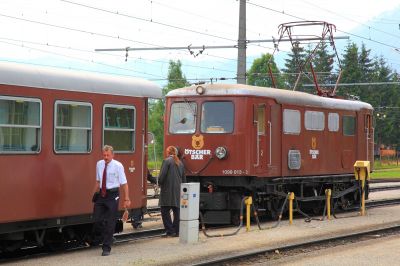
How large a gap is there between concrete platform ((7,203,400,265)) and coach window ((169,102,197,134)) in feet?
8.01

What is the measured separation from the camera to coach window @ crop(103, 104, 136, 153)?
12491 mm

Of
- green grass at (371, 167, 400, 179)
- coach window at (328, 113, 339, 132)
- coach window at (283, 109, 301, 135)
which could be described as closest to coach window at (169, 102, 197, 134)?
coach window at (283, 109, 301, 135)

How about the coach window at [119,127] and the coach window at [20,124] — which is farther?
the coach window at [119,127]

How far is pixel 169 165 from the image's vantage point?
14.1 metres

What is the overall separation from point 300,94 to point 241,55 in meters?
7.80

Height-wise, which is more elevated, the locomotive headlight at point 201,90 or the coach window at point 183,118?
the locomotive headlight at point 201,90

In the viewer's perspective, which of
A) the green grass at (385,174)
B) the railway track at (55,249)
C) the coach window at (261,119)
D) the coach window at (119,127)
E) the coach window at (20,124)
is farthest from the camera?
the green grass at (385,174)

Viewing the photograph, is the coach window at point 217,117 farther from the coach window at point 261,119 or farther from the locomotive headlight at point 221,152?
the coach window at point 261,119

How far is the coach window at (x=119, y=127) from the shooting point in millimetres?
12491

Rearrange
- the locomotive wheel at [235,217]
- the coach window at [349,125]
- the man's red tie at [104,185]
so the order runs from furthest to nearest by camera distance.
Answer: the coach window at [349,125], the locomotive wheel at [235,217], the man's red tie at [104,185]

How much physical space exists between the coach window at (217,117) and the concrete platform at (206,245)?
Answer: 7.83ft

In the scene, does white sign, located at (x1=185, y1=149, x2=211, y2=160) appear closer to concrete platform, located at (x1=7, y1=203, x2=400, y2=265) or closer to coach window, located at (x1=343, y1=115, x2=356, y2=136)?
concrete platform, located at (x1=7, y1=203, x2=400, y2=265)

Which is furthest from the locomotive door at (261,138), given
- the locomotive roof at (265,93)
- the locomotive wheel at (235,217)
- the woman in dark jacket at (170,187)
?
the woman in dark jacket at (170,187)

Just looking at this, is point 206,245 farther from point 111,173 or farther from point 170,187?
point 111,173
